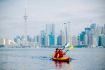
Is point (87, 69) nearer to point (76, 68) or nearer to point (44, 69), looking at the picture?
point (76, 68)

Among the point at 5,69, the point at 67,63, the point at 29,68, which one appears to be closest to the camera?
the point at 5,69

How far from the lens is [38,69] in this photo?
56.3ft

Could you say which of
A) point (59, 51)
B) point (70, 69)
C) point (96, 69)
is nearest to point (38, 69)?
point (70, 69)

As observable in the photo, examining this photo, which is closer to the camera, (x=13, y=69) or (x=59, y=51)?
(x=13, y=69)

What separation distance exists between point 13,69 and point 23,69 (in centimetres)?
62

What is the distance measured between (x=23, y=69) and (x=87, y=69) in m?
3.41

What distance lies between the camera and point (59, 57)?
835 inches

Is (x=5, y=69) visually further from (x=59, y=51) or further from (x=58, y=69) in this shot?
(x=59, y=51)

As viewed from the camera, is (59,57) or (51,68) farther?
(59,57)

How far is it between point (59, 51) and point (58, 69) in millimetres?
4077

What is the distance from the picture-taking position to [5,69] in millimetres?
16578

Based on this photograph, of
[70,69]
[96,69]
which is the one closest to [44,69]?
[70,69]

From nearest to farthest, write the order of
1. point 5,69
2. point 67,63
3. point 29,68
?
1. point 5,69
2. point 29,68
3. point 67,63

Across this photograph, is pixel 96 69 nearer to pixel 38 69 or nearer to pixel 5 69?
pixel 38 69
